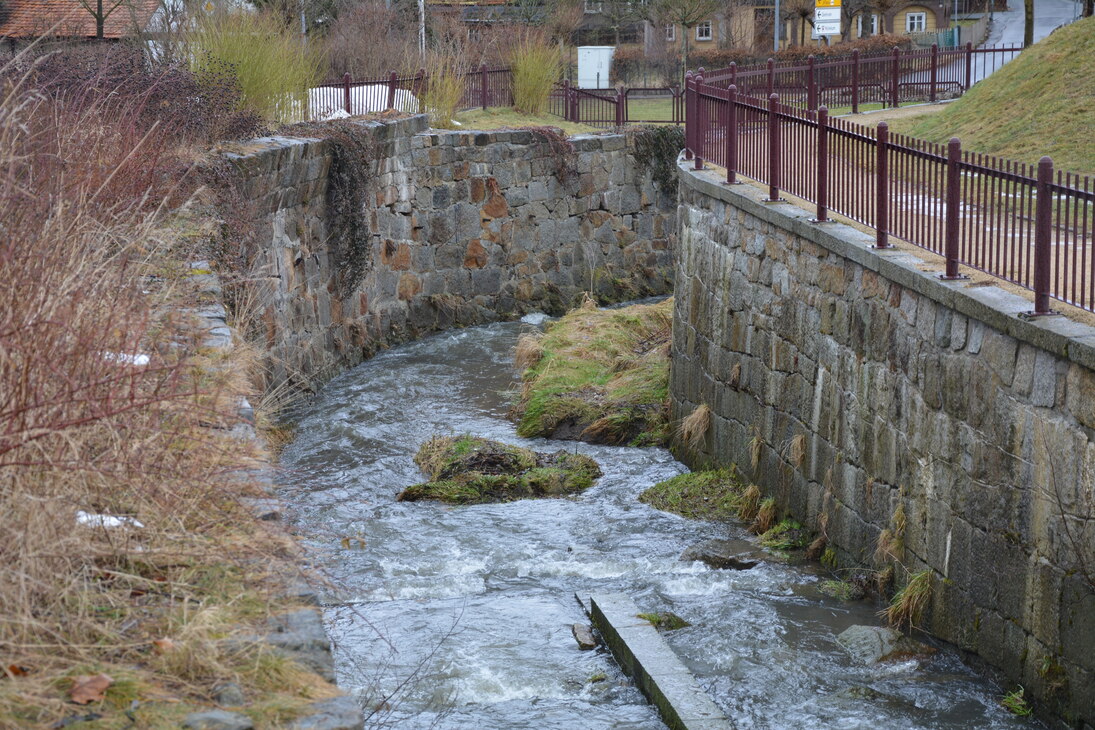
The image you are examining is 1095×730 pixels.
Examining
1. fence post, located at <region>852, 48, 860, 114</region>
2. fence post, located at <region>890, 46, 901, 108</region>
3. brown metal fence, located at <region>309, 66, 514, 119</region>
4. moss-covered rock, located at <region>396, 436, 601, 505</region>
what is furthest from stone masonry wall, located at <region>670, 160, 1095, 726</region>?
fence post, located at <region>890, 46, 901, 108</region>

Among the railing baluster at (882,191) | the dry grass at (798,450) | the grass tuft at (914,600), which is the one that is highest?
the railing baluster at (882,191)

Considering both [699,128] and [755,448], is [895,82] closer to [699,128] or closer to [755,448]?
[699,128]

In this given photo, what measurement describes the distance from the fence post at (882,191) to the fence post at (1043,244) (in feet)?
6.26

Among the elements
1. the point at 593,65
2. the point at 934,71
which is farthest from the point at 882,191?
the point at 593,65

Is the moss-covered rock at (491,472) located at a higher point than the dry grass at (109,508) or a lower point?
lower

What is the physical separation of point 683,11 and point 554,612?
34550 millimetres

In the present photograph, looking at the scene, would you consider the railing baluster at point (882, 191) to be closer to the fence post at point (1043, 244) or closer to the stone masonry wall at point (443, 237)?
the fence post at point (1043, 244)

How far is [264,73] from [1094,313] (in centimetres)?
1108

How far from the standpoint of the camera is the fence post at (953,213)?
783 cm

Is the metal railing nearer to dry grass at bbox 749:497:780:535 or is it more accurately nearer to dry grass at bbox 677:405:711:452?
dry grass at bbox 677:405:711:452

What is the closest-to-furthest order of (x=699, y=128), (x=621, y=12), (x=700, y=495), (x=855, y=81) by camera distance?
(x=700, y=495) → (x=699, y=128) → (x=855, y=81) → (x=621, y=12)

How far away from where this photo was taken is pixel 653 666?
7.47 m

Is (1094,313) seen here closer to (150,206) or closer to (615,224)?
(150,206)

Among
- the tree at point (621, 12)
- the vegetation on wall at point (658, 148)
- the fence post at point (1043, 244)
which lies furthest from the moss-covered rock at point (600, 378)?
the tree at point (621, 12)
